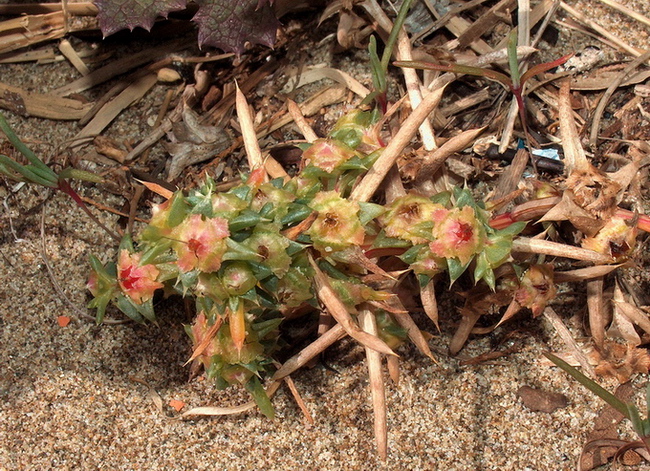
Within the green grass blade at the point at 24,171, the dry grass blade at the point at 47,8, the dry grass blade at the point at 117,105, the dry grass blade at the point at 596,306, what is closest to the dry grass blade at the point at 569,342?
the dry grass blade at the point at 596,306

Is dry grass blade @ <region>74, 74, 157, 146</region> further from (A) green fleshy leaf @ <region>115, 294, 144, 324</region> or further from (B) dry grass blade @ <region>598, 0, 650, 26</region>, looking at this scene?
(B) dry grass blade @ <region>598, 0, 650, 26</region>

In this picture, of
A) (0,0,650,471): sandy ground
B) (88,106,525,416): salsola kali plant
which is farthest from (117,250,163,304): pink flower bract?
(0,0,650,471): sandy ground

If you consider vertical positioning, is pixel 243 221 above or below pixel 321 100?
above

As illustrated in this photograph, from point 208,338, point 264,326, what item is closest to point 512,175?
point 264,326

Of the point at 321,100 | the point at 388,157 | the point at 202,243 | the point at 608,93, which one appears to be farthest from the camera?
the point at 321,100

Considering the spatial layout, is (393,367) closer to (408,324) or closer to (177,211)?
(408,324)

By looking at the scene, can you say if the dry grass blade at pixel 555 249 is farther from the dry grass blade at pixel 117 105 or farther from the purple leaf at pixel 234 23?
the dry grass blade at pixel 117 105

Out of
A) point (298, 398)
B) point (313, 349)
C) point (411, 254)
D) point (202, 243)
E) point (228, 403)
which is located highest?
point (202, 243)

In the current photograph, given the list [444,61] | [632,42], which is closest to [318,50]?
[444,61]
